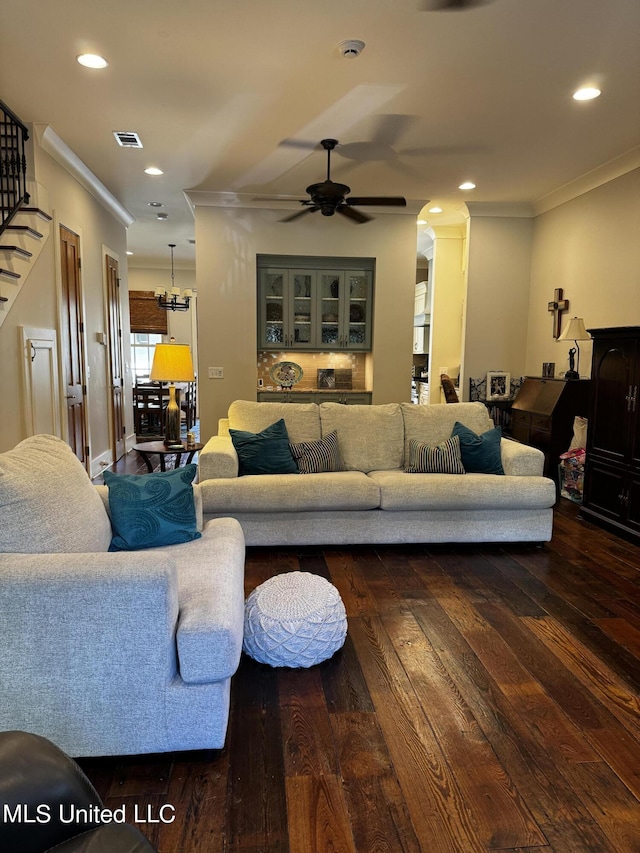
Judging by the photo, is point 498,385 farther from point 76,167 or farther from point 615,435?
point 76,167

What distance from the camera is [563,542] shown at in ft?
13.0

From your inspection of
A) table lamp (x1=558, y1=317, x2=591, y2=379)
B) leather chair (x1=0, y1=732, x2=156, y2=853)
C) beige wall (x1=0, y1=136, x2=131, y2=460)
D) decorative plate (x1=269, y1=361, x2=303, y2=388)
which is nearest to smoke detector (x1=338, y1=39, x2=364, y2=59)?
beige wall (x1=0, y1=136, x2=131, y2=460)

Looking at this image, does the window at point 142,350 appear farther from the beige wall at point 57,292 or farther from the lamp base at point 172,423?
the lamp base at point 172,423

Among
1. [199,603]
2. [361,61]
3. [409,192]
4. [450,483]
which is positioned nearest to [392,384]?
[409,192]

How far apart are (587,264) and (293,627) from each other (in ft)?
15.7

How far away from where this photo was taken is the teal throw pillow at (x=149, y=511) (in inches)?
92.2

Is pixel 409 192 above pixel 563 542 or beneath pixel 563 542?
above

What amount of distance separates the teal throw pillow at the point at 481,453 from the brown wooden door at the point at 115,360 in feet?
14.4

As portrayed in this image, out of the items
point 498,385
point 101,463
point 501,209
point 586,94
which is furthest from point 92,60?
point 498,385

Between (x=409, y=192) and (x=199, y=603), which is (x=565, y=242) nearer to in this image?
(x=409, y=192)

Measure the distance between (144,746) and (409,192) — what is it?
225 inches

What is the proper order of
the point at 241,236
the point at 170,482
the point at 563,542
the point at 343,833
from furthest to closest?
the point at 241,236 < the point at 563,542 < the point at 170,482 < the point at 343,833

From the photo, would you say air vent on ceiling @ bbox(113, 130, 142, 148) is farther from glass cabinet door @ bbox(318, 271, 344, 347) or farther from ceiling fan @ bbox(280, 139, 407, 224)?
glass cabinet door @ bbox(318, 271, 344, 347)

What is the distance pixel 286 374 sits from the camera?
6.87 metres
